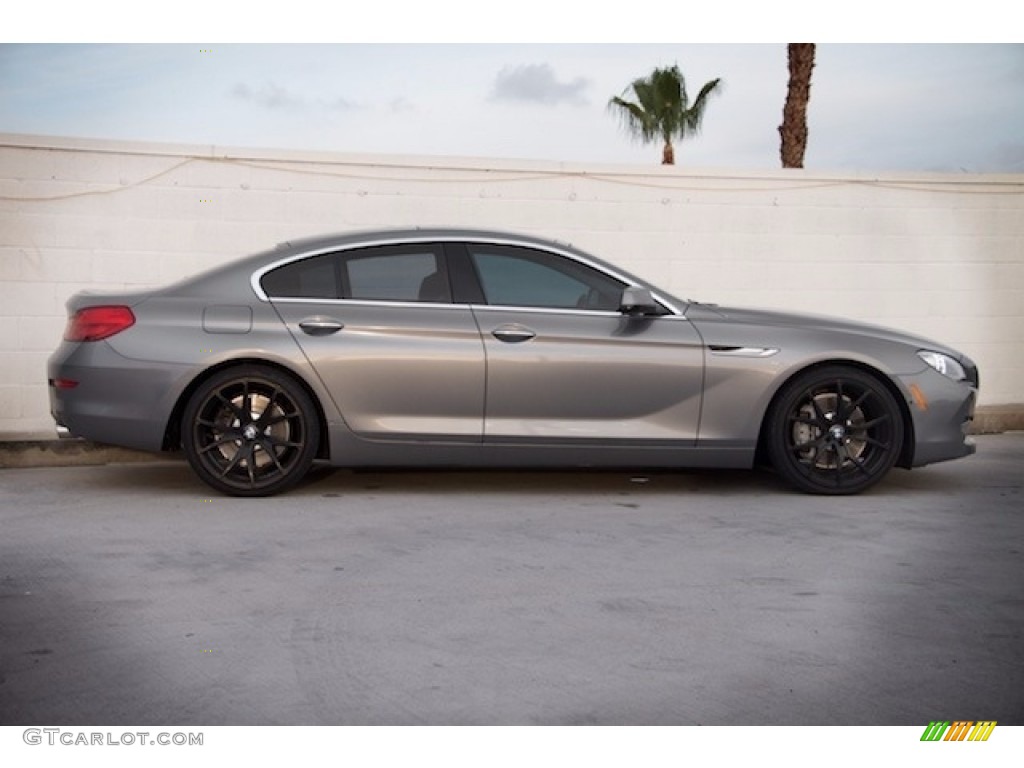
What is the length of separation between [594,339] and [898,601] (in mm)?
2766

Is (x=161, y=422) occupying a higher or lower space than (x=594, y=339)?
lower

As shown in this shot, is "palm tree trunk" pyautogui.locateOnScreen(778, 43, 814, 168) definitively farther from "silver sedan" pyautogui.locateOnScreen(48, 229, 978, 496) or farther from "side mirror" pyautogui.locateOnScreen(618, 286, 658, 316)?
"side mirror" pyautogui.locateOnScreen(618, 286, 658, 316)

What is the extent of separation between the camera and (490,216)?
36.8ft

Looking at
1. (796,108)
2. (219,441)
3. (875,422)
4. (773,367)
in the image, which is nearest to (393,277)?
(219,441)

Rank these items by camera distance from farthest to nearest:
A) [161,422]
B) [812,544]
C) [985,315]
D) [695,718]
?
1. [985,315]
2. [161,422]
3. [812,544]
4. [695,718]

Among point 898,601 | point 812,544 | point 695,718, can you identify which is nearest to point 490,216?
point 812,544

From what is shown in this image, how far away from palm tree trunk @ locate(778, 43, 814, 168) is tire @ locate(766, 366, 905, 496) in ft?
47.9

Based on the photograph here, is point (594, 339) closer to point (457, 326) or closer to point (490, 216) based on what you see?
point (457, 326)

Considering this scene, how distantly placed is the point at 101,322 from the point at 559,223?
4.47 metres

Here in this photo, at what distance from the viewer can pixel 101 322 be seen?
7.83m

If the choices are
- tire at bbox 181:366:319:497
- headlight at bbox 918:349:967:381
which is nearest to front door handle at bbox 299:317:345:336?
tire at bbox 181:366:319:497

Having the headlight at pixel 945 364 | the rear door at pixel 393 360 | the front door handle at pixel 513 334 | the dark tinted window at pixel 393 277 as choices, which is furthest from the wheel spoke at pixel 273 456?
the headlight at pixel 945 364

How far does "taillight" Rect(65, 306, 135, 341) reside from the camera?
25.6 ft

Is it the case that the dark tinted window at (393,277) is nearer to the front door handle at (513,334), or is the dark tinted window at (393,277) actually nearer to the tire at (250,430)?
the front door handle at (513,334)
